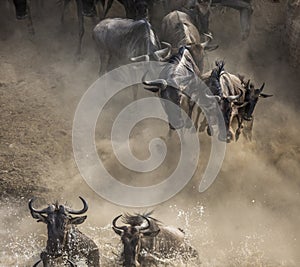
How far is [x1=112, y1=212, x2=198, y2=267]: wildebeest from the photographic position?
9.14 meters

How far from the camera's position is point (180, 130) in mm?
12516

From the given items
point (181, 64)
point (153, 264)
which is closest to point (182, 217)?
point (153, 264)

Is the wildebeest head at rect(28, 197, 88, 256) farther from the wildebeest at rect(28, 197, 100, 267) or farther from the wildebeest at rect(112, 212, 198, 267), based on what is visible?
the wildebeest at rect(112, 212, 198, 267)

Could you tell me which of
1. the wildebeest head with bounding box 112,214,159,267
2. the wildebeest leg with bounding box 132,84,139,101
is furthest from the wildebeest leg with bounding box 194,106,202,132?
the wildebeest head with bounding box 112,214,159,267

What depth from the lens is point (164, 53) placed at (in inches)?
531

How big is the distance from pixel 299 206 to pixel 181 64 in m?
4.20

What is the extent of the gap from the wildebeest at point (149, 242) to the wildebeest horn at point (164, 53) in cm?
461

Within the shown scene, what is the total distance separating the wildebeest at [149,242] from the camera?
914 centimetres

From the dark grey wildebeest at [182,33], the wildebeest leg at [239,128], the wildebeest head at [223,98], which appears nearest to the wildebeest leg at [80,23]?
the dark grey wildebeest at [182,33]

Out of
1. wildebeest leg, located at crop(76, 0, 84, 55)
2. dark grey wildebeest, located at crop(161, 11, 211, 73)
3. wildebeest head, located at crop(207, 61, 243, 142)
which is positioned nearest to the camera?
wildebeest head, located at crop(207, 61, 243, 142)

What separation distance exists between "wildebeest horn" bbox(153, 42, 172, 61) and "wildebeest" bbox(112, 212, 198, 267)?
4610 mm

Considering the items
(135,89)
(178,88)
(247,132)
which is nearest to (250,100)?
(247,132)

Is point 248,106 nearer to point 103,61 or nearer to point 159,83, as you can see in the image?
point 159,83

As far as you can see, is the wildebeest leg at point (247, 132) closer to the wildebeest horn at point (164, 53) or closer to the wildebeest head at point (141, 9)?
the wildebeest horn at point (164, 53)
